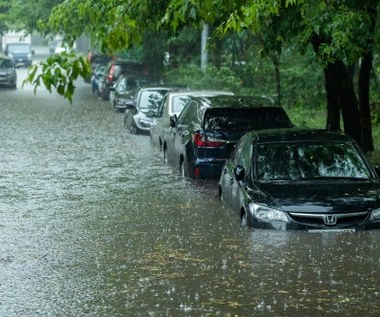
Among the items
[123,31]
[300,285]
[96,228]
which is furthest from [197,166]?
[123,31]

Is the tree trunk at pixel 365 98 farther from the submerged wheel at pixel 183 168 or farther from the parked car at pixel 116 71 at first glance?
the parked car at pixel 116 71

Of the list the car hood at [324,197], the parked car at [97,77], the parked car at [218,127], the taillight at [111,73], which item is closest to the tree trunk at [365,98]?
the parked car at [218,127]

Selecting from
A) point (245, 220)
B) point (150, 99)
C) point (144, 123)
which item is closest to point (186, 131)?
point (245, 220)

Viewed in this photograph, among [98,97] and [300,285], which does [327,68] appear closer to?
[300,285]

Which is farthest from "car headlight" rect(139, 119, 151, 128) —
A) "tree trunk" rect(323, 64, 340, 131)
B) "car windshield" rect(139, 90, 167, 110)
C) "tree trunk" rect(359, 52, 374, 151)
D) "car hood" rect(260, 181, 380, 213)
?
"car hood" rect(260, 181, 380, 213)

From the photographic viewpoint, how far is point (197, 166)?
68.7 ft

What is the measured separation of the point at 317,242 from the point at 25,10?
3960 centimetres

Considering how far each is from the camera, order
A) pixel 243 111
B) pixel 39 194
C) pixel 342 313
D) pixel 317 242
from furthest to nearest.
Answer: pixel 243 111, pixel 39 194, pixel 317 242, pixel 342 313

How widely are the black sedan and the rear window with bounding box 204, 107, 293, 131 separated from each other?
4.10 m

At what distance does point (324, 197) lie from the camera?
46.2 feet

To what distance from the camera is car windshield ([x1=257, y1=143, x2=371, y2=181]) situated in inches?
592

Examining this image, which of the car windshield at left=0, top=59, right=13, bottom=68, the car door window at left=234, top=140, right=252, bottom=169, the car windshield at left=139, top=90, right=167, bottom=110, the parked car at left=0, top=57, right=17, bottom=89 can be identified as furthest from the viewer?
the car windshield at left=0, top=59, right=13, bottom=68

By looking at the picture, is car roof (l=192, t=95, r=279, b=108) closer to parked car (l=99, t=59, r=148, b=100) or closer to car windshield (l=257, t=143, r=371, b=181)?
car windshield (l=257, t=143, r=371, b=181)

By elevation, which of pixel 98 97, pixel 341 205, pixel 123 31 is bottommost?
pixel 98 97
